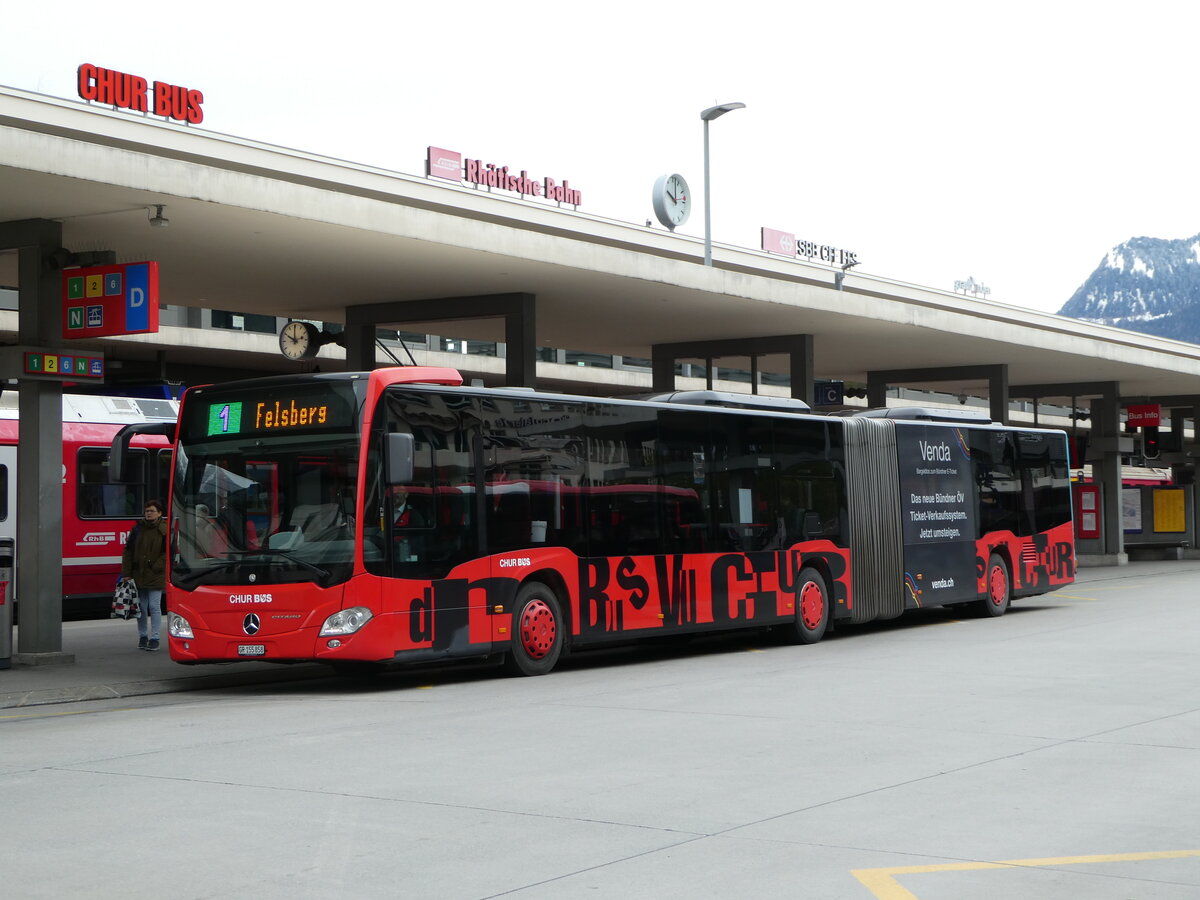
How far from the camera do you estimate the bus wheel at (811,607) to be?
1945 cm

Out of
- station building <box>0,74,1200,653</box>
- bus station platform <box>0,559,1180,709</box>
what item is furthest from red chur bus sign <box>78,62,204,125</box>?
bus station platform <box>0,559,1180,709</box>

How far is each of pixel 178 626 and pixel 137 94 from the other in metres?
26.3

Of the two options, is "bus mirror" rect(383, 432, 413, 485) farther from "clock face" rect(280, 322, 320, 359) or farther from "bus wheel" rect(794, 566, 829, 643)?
A: "clock face" rect(280, 322, 320, 359)

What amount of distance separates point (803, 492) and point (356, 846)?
13.2 meters

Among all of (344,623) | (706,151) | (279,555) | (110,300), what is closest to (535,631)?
(344,623)

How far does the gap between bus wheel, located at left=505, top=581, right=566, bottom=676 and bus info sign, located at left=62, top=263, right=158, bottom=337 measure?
4748 millimetres

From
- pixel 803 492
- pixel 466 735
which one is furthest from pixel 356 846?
pixel 803 492

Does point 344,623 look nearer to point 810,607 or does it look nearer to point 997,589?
point 810,607

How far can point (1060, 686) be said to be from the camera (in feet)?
44.8

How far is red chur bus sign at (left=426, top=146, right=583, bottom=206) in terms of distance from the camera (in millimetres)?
49125

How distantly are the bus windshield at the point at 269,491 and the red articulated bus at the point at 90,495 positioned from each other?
31.5ft

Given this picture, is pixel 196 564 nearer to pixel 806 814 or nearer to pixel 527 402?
pixel 527 402

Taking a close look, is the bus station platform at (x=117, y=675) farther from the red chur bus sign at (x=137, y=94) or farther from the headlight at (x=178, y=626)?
the red chur bus sign at (x=137, y=94)

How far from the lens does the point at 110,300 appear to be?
52.5 feet
